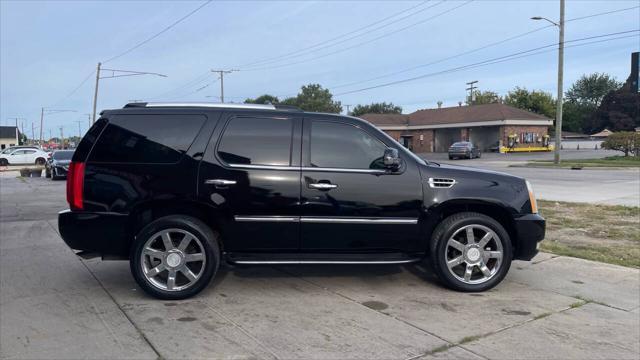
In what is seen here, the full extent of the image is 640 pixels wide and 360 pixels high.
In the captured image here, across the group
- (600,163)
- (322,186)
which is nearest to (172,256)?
(322,186)

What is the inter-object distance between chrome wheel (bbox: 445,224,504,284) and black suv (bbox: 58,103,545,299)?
1 centimetres

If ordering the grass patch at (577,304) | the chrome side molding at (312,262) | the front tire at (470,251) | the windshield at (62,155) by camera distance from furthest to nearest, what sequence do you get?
1. the windshield at (62,155)
2. the front tire at (470,251)
3. the chrome side molding at (312,262)
4. the grass patch at (577,304)

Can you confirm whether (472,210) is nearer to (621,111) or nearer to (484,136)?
(484,136)

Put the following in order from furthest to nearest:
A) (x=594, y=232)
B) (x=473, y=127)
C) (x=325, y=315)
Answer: (x=473, y=127)
(x=594, y=232)
(x=325, y=315)

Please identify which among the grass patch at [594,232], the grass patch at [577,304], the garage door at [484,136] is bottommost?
the grass patch at [577,304]

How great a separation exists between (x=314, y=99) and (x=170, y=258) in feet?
308

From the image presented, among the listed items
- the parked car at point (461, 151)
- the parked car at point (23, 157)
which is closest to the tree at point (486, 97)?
the parked car at point (461, 151)

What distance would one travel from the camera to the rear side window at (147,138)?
491 cm

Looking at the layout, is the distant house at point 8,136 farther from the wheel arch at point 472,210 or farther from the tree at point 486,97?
the wheel arch at point 472,210

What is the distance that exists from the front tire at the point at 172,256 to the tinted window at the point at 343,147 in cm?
129

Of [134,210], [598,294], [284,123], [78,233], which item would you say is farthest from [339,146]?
[598,294]

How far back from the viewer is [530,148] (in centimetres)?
5666

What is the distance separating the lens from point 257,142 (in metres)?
5.02

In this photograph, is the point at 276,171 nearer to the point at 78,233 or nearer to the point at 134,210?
the point at 134,210
